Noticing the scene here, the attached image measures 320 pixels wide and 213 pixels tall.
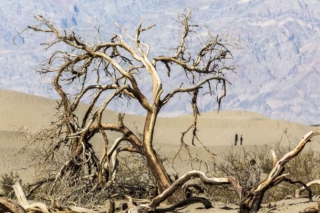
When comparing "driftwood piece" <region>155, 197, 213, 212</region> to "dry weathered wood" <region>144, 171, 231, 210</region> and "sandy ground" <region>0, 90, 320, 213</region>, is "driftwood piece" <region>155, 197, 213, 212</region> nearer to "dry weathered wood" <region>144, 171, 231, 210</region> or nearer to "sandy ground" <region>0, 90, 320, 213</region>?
"dry weathered wood" <region>144, 171, 231, 210</region>

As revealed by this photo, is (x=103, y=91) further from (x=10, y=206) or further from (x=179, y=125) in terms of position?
(x=179, y=125)

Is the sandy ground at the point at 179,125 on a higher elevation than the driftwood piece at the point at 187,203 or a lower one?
higher

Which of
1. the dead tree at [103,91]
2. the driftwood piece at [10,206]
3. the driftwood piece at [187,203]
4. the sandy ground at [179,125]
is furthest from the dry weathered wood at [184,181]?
the sandy ground at [179,125]

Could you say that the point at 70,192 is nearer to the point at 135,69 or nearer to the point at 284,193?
the point at 135,69

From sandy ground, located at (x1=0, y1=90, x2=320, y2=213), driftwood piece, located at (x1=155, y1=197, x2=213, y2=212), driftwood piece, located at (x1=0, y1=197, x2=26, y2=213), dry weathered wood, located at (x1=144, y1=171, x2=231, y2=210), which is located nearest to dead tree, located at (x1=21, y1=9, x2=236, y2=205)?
driftwood piece, located at (x1=155, y1=197, x2=213, y2=212)

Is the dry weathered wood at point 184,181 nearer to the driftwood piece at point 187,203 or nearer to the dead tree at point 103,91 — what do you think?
the driftwood piece at point 187,203

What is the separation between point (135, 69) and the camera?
14.3 metres

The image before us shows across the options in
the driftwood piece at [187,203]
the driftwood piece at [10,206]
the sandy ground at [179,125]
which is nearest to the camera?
the driftwood piece at [10,206]

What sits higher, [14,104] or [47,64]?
[14,104]

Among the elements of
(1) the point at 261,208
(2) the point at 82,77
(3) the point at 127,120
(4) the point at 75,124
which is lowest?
(1) the point at 261,208

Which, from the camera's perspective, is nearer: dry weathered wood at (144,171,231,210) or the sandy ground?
dry weathered wood at (144,171,231,210)

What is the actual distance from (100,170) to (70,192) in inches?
27.8

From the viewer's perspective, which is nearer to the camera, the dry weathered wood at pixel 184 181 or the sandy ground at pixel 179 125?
the dry weathered wood at pixel 184 181

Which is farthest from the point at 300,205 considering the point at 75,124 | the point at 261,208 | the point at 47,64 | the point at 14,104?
the point at 14,104
